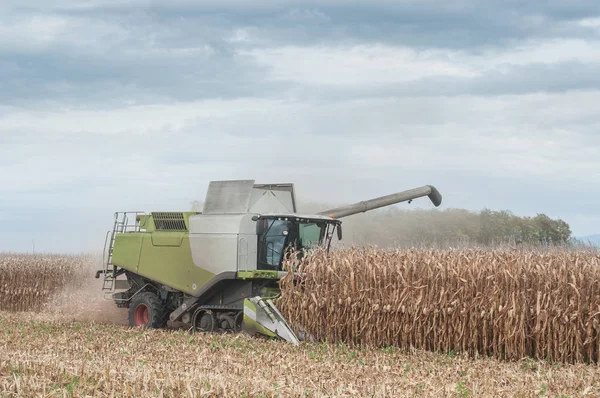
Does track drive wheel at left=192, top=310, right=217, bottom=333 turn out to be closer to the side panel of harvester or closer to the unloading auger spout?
the side panel of harvester

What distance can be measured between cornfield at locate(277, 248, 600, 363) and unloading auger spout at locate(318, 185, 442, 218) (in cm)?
620

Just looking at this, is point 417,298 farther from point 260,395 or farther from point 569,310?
point 260,395

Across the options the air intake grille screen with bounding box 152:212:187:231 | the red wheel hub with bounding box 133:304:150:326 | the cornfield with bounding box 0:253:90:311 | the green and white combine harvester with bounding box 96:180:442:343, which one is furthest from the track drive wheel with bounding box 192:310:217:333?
the cornfield with bounding box 0:253:90:311

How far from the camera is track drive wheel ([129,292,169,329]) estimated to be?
15.9 m

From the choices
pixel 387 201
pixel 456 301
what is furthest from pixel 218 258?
pixel 387 201

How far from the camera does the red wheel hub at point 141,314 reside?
16.5m

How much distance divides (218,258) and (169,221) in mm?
2006

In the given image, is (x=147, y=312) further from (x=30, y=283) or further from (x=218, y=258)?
(x=30, y=283)

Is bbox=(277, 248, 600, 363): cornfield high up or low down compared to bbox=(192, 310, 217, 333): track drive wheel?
up

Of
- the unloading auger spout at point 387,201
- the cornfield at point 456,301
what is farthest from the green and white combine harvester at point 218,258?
the unloading auger spout at point 387,201

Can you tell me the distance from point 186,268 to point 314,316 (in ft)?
11.2

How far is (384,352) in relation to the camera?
1220cm

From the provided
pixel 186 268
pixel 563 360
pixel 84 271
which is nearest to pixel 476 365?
pixel 563 360

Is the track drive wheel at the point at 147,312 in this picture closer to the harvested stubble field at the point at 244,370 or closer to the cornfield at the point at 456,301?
the harvested stubble field at the point at 244,370
